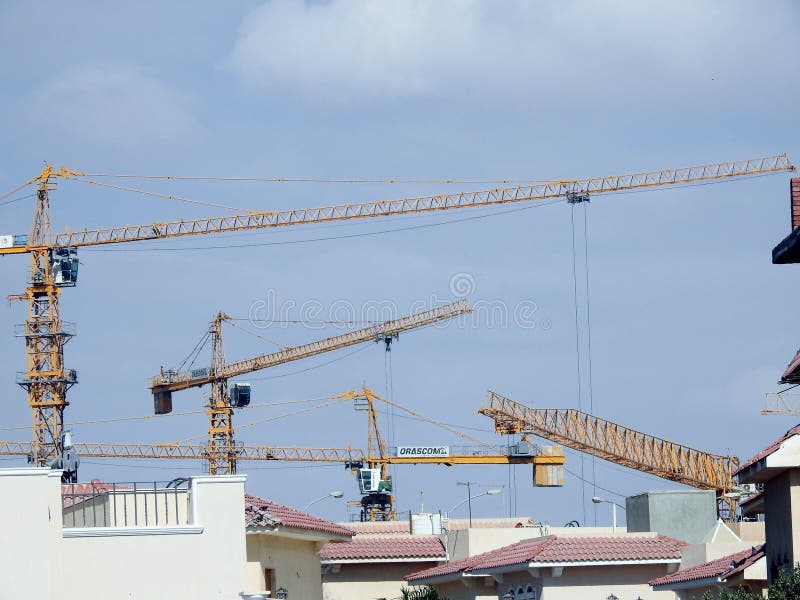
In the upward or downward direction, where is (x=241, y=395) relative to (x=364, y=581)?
upward

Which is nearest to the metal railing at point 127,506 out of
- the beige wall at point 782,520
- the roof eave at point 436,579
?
the beige wall at point 782,520

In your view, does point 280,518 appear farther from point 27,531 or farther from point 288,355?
point 288,355

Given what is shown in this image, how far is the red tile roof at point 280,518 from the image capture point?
3488cm

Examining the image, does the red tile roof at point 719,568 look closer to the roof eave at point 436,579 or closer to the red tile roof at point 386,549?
the roof eave at point 436,579

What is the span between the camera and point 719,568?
3900cm

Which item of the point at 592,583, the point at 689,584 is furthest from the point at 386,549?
the point at 689,584

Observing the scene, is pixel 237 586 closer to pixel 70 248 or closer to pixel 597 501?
pixel 597 501

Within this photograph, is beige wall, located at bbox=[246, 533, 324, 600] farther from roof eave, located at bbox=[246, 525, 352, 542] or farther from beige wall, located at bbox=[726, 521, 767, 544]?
beige wall, located at bbox=[726, 521, 767, 544]

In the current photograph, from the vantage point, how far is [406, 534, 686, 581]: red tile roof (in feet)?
133

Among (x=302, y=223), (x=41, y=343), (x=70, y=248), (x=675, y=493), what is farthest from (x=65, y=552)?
(x=302, y=223)

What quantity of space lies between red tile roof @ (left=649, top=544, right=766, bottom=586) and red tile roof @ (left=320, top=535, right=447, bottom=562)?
1090 cm

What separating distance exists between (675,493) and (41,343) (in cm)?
9458

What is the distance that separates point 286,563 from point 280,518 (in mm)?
1962

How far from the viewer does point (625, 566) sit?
42.2 meters
